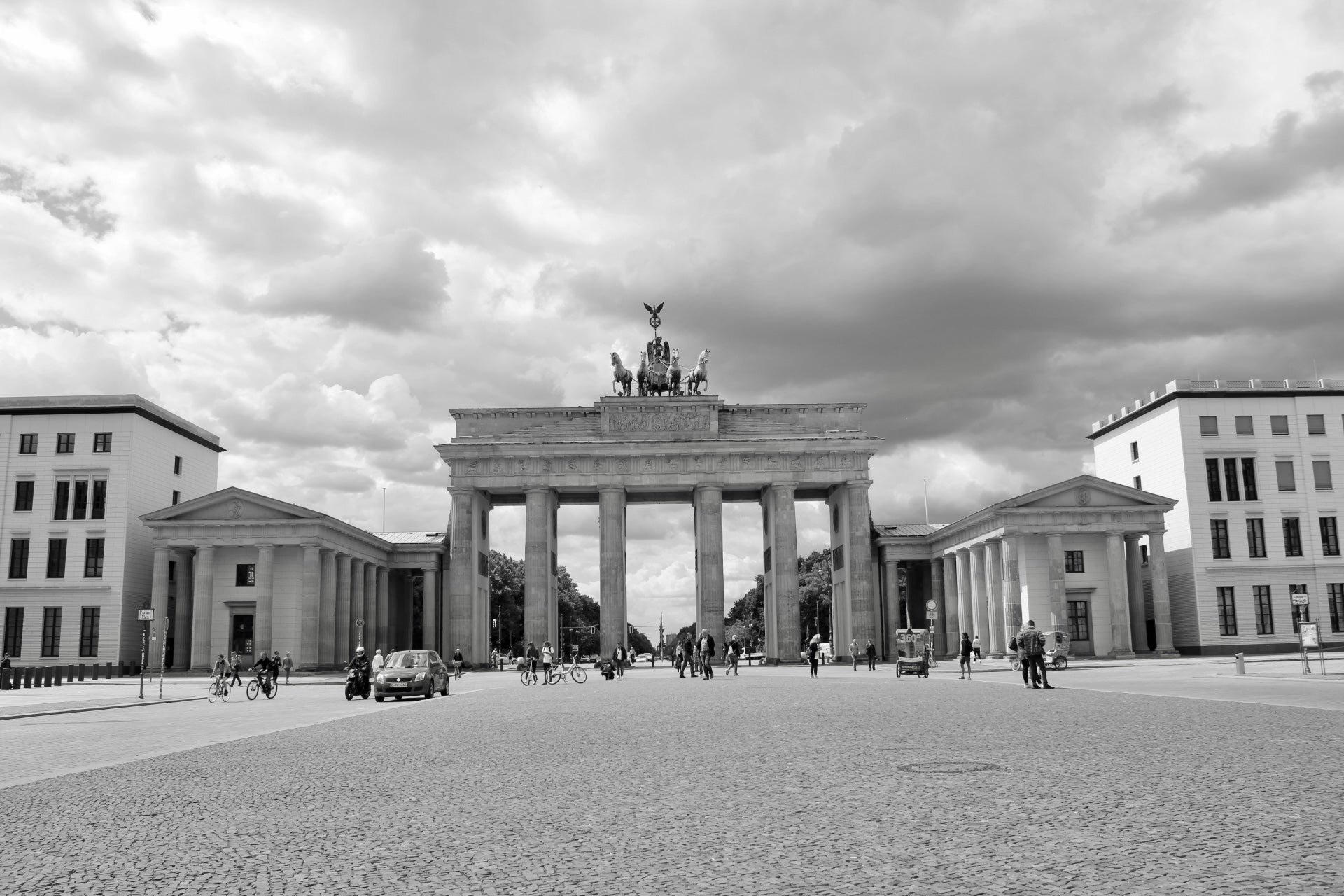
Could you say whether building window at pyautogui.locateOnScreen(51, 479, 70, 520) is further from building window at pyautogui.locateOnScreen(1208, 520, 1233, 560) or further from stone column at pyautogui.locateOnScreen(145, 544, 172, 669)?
building window at pyautogui.locateOnScreen(1208, 520, 1233, 560)

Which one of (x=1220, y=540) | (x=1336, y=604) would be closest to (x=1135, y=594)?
(x=1220, y=540)

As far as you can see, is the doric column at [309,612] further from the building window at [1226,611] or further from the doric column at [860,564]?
the building window at [1226,611]

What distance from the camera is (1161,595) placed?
70.2 m

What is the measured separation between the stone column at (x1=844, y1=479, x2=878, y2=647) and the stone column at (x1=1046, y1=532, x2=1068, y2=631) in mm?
13860

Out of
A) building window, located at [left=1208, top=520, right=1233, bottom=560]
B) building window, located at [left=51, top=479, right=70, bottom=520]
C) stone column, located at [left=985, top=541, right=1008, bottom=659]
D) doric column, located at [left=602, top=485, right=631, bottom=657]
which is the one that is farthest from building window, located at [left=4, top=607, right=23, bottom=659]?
building window, located at [left=1208, top=520, right=1233, bottom=560]

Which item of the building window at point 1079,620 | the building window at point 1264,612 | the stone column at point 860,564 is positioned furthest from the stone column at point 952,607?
the building window at point 1264,612

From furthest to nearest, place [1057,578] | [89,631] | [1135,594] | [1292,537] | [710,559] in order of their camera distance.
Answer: [710,559], [1292,537], [1135,594], [89,631], [1057,578]

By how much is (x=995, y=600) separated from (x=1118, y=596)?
23.7ft

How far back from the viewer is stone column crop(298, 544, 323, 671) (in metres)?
67.0

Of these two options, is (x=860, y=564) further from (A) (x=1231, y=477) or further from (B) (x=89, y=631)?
(B) (x=89, y=631)

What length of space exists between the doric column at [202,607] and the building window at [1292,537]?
6759cm

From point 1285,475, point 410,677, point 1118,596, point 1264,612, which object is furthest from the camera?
point 1285,475

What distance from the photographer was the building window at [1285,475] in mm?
72688

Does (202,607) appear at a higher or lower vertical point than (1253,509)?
lower
